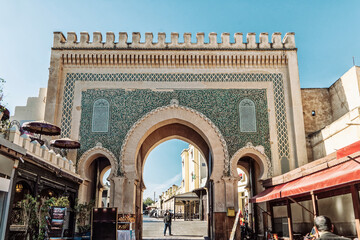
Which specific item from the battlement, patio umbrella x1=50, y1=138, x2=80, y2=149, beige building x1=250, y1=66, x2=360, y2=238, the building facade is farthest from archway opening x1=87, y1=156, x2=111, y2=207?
beige building x1=250, y1=66, x2=360, y2=238

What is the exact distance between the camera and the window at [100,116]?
11742mm

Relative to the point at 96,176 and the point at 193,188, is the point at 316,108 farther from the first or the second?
the point at 193,188

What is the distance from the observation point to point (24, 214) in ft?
22.3

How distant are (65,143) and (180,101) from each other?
A: 165 inches

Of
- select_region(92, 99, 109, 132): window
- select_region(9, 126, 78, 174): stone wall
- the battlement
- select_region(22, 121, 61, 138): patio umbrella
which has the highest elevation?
the battlement

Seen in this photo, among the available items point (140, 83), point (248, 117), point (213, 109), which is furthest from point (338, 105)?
point (140, 83)

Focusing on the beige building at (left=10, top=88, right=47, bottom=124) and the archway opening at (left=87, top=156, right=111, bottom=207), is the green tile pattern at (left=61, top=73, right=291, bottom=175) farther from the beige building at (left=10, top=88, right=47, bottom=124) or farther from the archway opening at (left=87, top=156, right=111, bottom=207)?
the beige building at (left=10, top=88, right=47, bottom=124)

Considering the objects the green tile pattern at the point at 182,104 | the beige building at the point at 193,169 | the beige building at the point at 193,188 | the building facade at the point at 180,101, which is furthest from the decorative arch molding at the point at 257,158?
the beige building at the point at 193,169

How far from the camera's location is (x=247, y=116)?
1189 centimetres

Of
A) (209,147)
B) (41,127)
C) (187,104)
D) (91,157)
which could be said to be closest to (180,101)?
(187,104)

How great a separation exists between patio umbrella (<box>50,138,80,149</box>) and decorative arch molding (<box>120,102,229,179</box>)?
1.58m

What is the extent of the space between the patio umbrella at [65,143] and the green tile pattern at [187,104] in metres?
0.85

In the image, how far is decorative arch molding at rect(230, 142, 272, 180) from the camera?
11266 mm

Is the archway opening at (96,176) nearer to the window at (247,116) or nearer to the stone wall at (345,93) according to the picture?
the window at (247,116)
